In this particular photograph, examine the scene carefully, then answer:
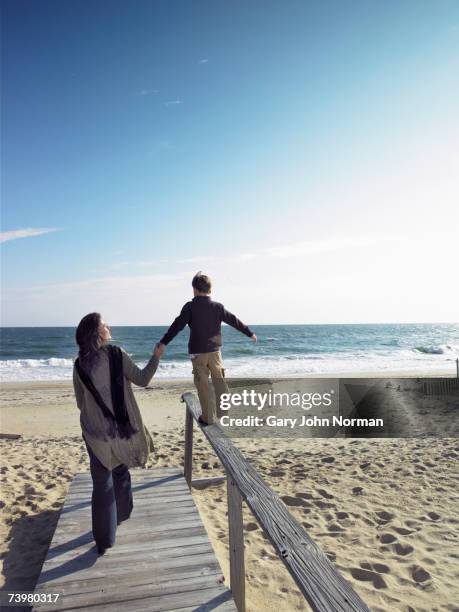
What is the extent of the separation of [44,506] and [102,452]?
2831 millimetres

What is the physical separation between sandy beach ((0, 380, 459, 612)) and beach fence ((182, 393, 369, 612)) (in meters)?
0.98

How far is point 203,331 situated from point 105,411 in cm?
167

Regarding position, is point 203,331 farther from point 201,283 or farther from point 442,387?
point 442,387

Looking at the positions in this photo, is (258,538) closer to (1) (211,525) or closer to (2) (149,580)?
(1) (211,525)

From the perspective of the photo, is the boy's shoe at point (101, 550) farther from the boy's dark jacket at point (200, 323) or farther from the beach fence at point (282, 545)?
the boy's dark jacket at point (200, 323)

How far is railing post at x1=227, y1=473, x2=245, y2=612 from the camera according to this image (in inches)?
120

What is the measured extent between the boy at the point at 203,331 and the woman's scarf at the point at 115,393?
1317 millimetres

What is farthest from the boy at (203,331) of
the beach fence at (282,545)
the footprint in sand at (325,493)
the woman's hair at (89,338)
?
the footprint in sand at (325,493)

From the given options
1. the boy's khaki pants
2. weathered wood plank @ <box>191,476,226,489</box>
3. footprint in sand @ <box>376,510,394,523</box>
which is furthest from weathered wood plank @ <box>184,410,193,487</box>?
footprint in sand @ <box>376,510,394,523</box>

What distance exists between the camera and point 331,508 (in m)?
5.45

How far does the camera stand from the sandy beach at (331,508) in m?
3.86

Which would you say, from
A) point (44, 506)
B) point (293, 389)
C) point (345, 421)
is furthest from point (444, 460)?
point (293, 389)

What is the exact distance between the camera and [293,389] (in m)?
17.8

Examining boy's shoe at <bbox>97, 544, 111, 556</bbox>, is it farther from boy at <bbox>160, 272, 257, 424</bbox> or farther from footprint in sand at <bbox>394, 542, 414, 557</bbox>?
footprint in sand at <bbox>394, 542, 414, 557</bbox>
